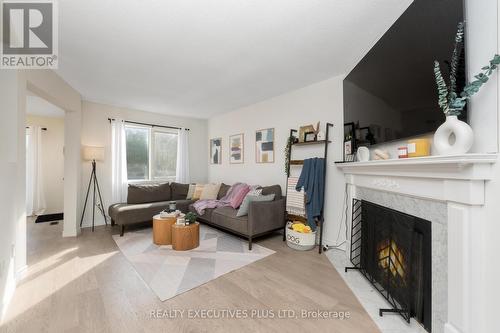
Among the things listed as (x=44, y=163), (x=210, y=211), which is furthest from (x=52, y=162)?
(x=210, y=211)

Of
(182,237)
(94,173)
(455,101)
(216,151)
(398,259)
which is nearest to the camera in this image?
(455,101)

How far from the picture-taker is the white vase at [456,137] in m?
1.14

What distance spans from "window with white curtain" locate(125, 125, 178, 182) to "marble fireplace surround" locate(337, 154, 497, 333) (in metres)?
4.46

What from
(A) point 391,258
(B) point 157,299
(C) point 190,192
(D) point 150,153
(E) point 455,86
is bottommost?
(B) point 157,299

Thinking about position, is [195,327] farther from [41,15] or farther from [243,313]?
[41,15]

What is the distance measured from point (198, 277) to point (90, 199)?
10.4 ft

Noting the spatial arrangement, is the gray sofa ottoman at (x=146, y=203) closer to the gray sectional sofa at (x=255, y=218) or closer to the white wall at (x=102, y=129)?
the white wall at (x=102, y=129)

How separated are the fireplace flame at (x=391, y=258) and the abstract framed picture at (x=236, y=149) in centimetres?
298

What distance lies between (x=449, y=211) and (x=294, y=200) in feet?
6.22

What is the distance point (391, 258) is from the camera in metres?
1.79

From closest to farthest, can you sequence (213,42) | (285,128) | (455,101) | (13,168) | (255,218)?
(455,101) < (13,168) < (213,42) < (255,218) < (285,128)

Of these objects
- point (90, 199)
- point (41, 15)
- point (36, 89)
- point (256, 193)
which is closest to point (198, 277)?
point (256, 193)

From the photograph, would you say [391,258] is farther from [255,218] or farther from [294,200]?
[255,218]

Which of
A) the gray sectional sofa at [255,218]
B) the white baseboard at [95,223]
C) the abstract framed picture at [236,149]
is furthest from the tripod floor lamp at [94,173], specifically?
the abstract framed picture at [236,149]
